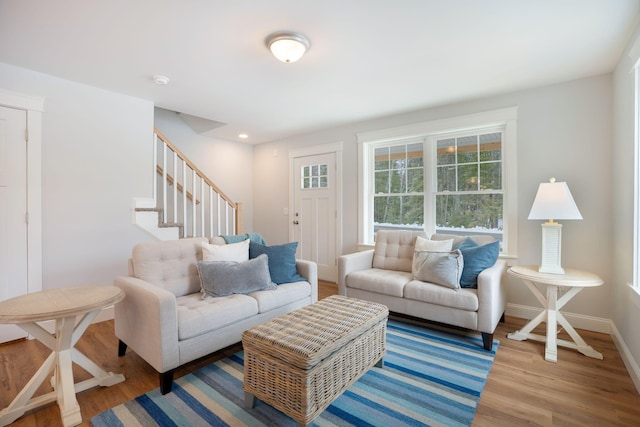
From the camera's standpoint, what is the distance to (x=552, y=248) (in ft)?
8.40

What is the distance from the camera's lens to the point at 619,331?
2.51 metres

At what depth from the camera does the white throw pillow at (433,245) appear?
307 cm

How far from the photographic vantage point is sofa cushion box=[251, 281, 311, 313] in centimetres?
246

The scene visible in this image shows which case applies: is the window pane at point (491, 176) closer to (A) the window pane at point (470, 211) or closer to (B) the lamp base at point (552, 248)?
(A) the window pane at point (470, 211)

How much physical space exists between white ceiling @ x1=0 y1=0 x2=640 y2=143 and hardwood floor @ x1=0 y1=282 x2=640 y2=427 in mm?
2394

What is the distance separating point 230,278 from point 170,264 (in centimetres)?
52

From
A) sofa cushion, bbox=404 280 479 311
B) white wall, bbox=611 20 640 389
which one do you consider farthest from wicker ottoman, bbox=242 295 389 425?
white wall, bbox=611 20 640 389

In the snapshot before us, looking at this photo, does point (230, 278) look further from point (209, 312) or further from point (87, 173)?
point (87, 173)

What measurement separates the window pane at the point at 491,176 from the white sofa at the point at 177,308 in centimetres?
233

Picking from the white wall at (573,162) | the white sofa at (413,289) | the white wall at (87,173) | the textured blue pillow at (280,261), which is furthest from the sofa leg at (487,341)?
the white wall at (87,173)

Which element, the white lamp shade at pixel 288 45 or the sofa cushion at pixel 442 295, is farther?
the sofa cushion at pixel 442 295

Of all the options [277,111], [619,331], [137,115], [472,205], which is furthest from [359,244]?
[137,115]

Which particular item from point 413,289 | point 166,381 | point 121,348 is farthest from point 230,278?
point 413,289

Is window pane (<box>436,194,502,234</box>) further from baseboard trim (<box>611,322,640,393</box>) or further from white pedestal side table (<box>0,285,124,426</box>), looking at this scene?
white pedestal side table (<box>0,285,124,426</box>)
